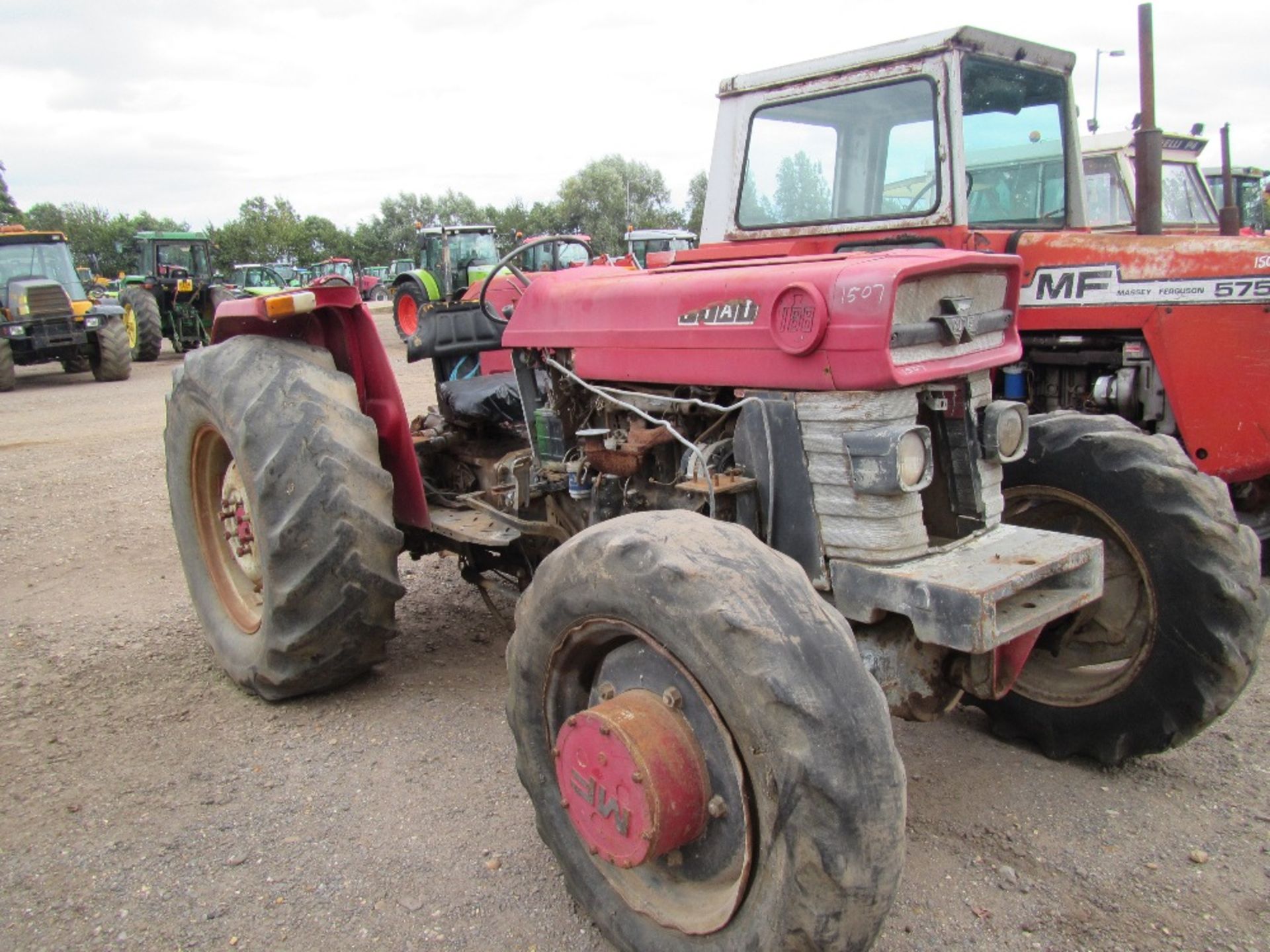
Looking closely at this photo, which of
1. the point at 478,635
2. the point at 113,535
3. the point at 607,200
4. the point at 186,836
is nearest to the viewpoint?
the point at 186,836

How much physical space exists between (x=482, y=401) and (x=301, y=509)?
1.10 metres

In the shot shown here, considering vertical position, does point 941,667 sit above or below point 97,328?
below

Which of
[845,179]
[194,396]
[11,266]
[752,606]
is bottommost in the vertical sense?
[752,606]

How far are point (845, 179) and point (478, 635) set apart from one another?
250 cm

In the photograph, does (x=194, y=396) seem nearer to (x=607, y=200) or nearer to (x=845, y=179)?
(x=845, y=179)

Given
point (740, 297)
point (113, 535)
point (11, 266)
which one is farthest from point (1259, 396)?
point (11, 266)

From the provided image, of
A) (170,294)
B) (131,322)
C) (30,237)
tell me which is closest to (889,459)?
(30,237)

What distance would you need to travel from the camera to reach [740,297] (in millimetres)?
2609

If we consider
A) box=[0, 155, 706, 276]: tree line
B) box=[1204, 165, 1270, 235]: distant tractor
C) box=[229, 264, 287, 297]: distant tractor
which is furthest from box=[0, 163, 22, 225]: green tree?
box=[1204, 165, 1270, 235]: distant tractor

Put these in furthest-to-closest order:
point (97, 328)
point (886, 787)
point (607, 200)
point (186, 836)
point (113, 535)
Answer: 1. point (607, 200)
2. point (97, 328)
3. point (113, 535)
4. point (186, 836)
5. point (886, 787)

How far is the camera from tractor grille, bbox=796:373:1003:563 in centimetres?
239

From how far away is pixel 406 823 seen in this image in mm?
2855

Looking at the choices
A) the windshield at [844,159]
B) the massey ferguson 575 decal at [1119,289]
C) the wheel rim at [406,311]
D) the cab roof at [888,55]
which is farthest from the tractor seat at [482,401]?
the wheel rim at [406,311]

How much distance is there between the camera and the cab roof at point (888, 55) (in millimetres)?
3963
